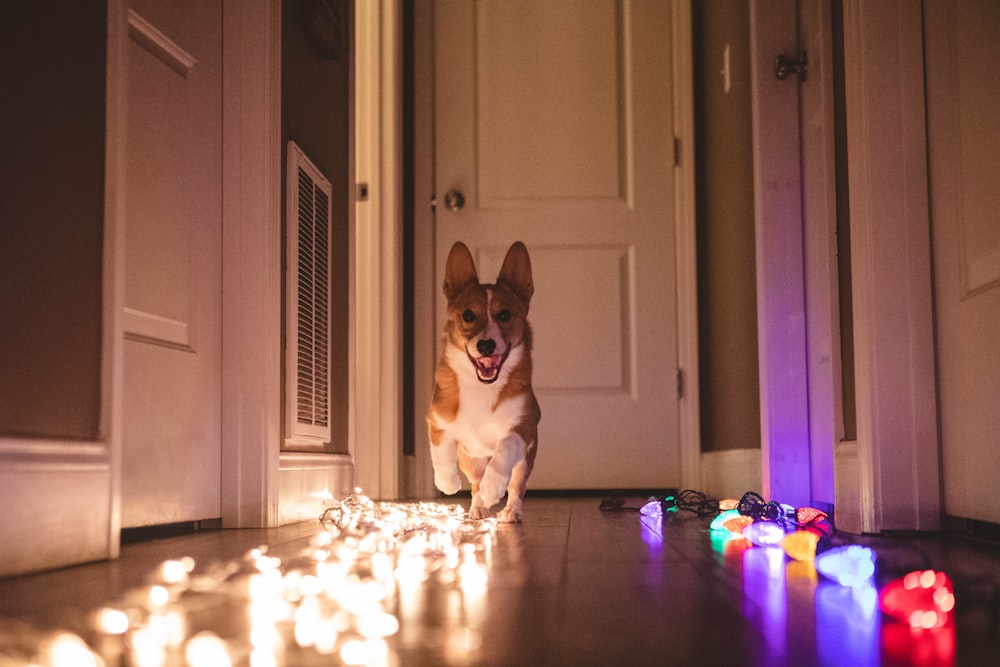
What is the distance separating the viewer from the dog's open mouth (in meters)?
2.54

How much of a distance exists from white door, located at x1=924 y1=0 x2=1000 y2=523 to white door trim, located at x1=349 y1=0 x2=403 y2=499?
2407 mm

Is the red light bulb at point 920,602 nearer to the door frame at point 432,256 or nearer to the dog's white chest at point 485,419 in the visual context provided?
the dog's white chest at point 485,419

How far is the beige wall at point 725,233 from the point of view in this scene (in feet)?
11.4

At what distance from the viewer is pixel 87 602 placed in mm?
1104

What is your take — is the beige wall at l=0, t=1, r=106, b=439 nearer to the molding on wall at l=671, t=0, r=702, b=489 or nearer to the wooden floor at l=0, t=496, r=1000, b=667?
the wooden floor at l=0, t=496, r=1000, b=667

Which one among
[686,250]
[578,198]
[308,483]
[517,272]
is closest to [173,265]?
[308,483]

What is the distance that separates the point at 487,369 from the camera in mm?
2551

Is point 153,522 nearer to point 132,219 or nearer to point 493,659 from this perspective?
point 132,219

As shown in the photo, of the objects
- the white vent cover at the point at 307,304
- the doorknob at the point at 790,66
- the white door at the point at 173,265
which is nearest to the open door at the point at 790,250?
the doorknob at the point at 790,66

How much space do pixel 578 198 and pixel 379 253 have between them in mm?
987

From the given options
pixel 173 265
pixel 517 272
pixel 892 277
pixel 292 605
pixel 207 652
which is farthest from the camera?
pixel 517 272

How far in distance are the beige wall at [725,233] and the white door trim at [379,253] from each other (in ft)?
4.48

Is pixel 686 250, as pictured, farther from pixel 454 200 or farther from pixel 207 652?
pixel 207 652

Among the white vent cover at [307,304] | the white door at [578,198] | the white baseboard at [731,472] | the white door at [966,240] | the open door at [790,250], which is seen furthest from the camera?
the white door at [578,198]
